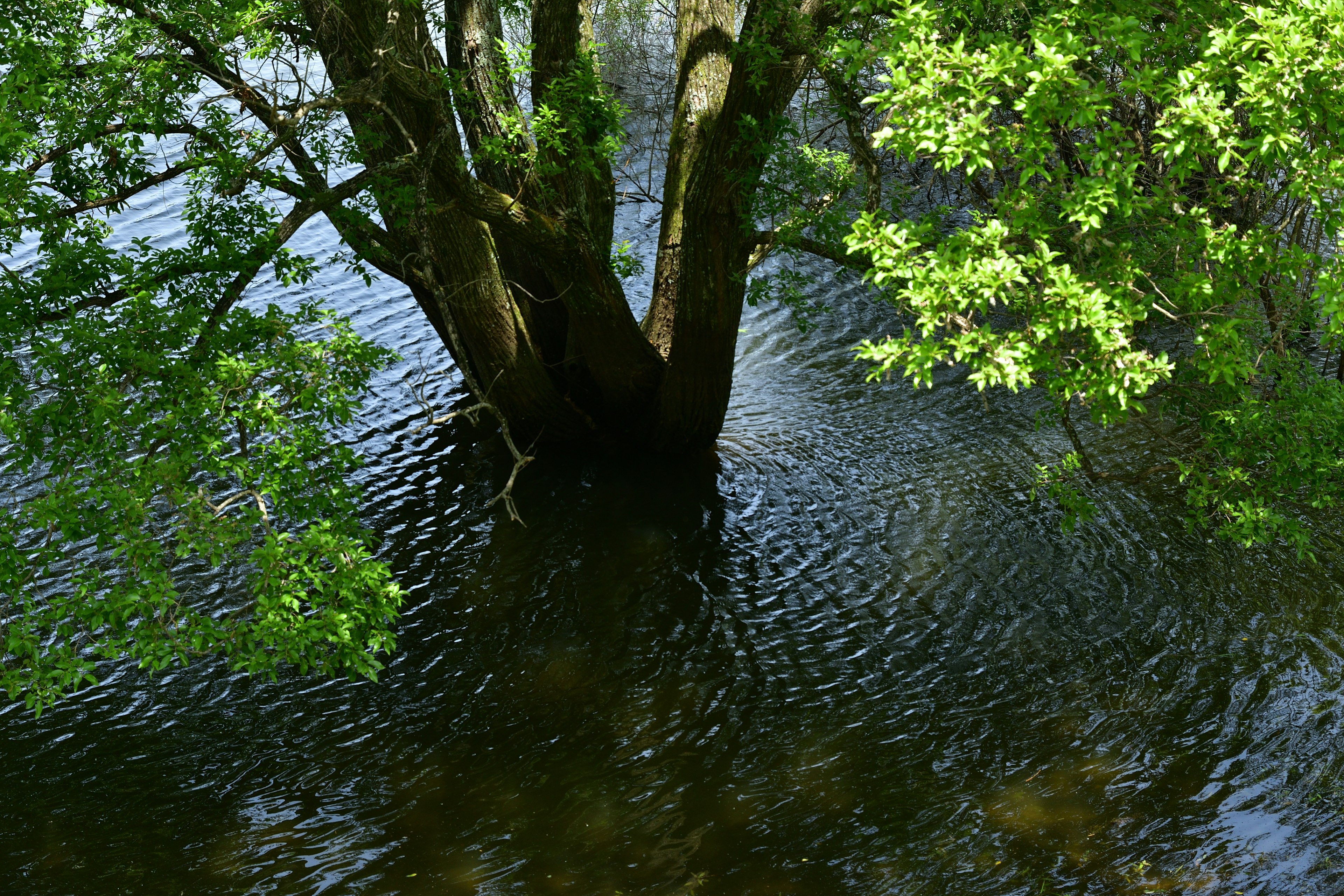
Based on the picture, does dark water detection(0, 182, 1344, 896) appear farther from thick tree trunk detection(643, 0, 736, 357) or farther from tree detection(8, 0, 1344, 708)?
thick tree trunk detection(643, 0, 736, 357)

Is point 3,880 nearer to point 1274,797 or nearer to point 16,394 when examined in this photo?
point 16,394

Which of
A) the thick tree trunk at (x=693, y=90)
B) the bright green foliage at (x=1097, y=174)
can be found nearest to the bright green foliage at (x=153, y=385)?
the bright green foliage at (x=1097, y=174)

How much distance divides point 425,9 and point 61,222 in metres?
3.16

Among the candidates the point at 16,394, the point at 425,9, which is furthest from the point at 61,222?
the point at 425,9

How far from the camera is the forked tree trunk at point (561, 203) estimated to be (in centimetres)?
629

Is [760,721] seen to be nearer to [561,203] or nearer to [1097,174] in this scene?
[1097,174]

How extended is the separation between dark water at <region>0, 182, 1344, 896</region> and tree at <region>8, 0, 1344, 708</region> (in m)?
0.63

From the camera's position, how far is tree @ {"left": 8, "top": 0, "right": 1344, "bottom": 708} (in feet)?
11.8

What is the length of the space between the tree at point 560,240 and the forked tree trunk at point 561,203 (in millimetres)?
36

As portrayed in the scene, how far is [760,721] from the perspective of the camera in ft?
20.4

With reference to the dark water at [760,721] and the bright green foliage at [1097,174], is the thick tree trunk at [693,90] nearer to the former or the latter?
the dark water at [760,721]

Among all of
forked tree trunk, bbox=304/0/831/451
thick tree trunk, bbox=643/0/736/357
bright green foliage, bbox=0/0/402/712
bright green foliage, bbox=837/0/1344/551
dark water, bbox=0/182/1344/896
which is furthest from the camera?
thick tree trunk, bbox=643/0/736/357

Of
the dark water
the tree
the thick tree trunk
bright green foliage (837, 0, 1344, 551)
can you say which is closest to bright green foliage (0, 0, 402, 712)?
the tree

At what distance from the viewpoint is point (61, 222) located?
505cm
